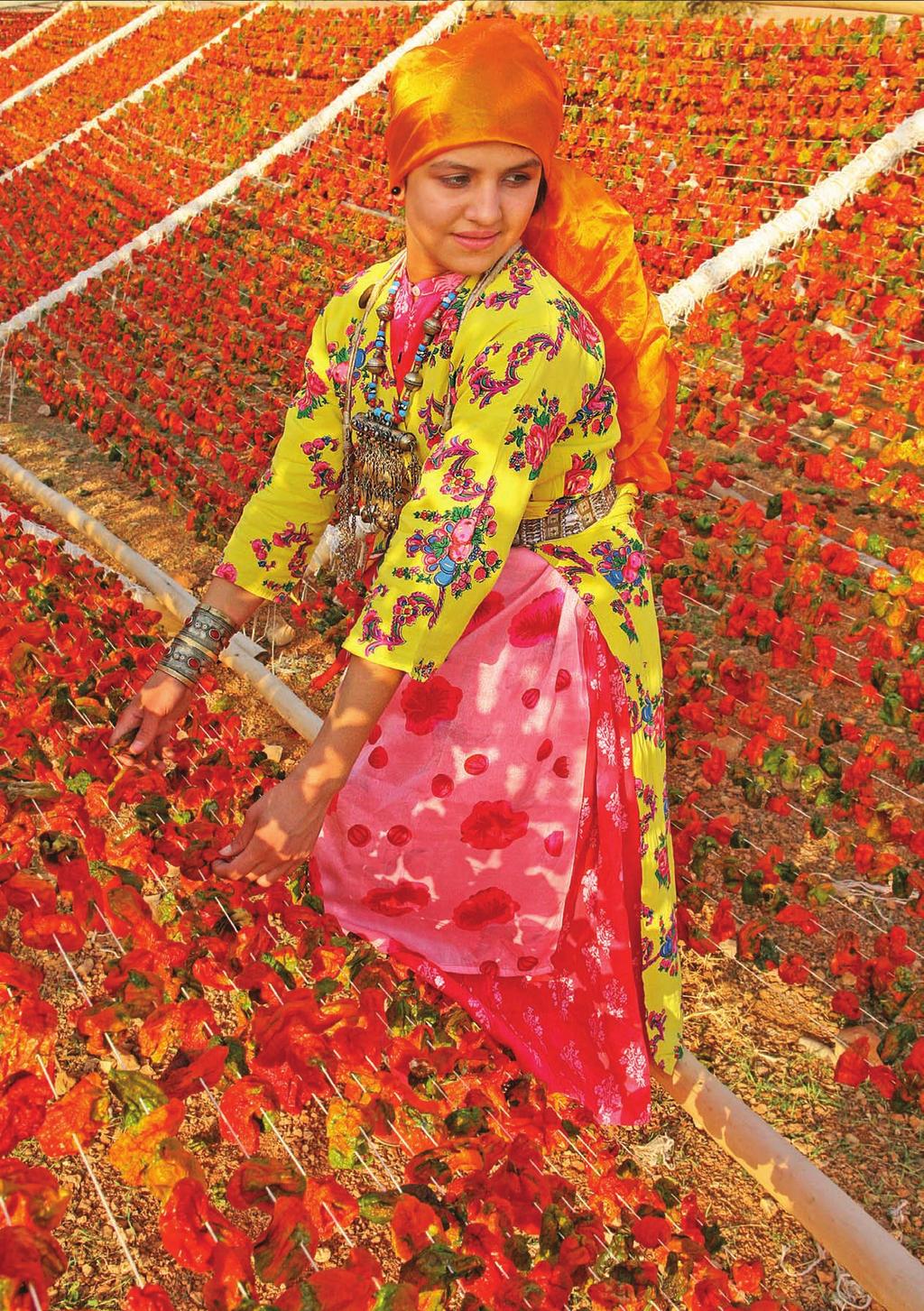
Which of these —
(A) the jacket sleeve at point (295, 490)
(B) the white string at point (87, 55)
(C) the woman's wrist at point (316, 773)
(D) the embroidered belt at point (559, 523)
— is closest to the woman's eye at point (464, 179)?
(A) the jacket sleeve at point (295, 490)

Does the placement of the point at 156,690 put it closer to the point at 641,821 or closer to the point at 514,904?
the point at 514,904

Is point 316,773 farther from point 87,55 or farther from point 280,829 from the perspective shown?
point 87,55

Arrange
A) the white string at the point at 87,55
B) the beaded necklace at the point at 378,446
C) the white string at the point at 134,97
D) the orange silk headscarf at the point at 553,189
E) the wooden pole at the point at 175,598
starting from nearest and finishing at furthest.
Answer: the orange silk headscarf at the point at 553,189 < the beaded necklace at the point at 378,446 < the wooden pole at the point at 175,598 < the white string at the point at 134,97 < the white string at the point at 87,55

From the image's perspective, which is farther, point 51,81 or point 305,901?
point 51,81

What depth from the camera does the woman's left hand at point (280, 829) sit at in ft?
6.52

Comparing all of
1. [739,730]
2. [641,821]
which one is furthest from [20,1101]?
[739,730]

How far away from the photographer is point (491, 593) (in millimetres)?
2332

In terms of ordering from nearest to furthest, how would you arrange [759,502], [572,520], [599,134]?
[572,520]
[759,502]
[599,134]

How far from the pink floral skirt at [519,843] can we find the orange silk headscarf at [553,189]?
0.45 meters

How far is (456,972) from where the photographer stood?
8.83ft

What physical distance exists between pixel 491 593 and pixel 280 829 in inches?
27.6

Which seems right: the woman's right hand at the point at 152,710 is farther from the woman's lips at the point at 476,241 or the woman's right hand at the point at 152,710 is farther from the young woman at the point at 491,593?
the woman's lips at the point at 476,241

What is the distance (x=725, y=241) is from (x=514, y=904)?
5.81 metres

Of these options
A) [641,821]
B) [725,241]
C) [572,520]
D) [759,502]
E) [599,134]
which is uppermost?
[599,134]
